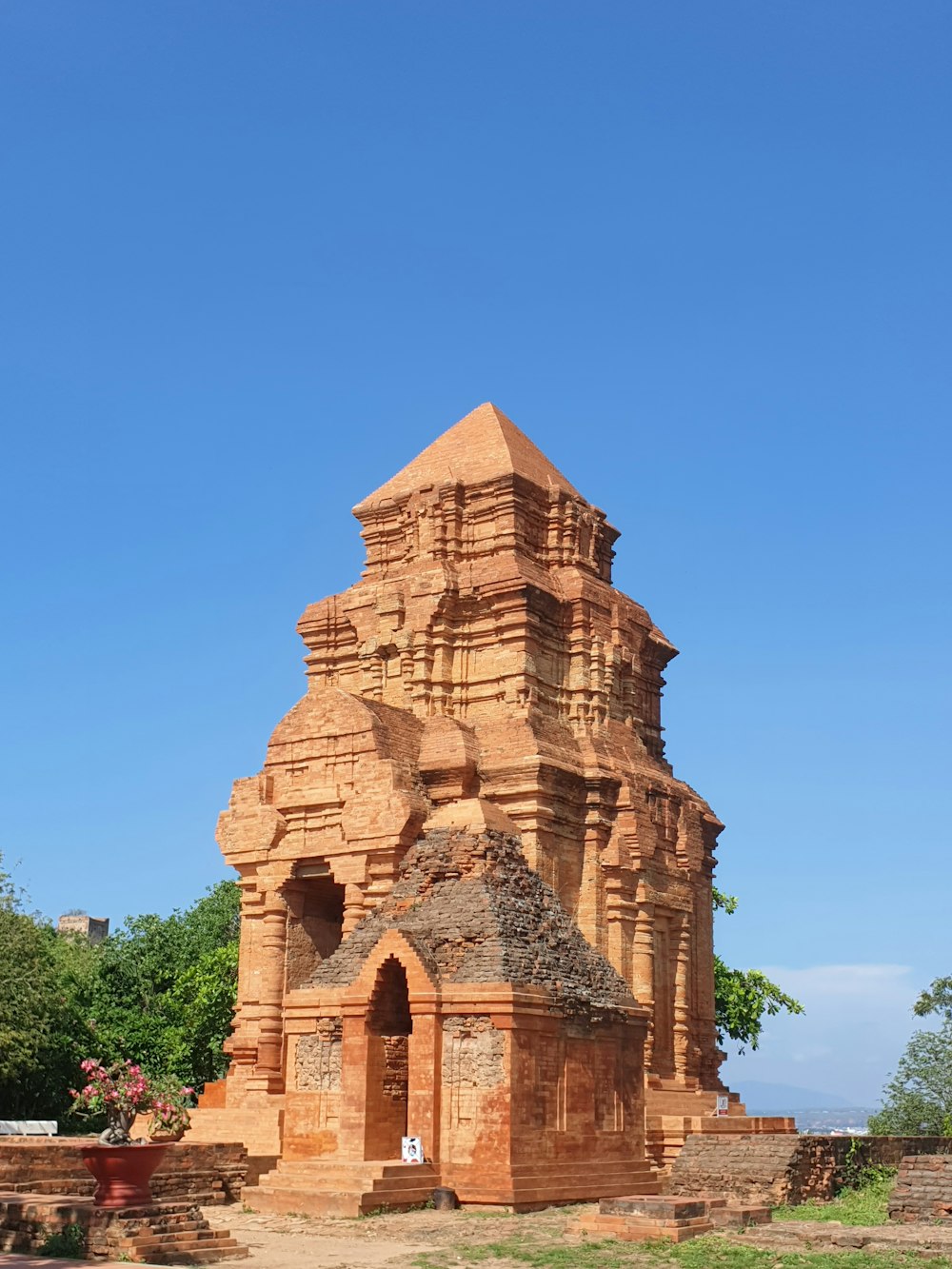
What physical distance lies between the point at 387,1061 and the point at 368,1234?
3488mm

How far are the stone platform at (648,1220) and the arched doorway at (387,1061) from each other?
11.1 feet

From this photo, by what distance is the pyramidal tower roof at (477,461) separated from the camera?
95.9 ft

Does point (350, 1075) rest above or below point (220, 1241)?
above

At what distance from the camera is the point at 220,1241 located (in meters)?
16.0

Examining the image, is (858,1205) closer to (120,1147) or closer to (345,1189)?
(345,1189)

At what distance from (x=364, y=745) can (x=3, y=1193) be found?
370 inches

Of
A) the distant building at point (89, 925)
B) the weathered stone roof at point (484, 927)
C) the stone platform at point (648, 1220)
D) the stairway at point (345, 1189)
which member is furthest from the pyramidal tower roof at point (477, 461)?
the distant building at point (89, 925)

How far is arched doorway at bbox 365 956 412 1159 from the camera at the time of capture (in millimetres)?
20328

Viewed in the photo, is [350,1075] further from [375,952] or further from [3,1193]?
[3,1193]

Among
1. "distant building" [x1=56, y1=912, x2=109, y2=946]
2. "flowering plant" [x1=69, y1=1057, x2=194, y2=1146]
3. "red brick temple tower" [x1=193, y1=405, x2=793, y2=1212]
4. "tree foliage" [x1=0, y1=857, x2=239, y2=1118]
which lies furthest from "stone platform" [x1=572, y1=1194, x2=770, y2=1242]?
"distant building" [x1=56, y1=912, x2=109, y2=946]

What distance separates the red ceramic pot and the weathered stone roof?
17.2ft

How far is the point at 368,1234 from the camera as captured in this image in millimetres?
17516

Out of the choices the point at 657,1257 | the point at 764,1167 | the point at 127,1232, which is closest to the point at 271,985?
the point at 764,1167

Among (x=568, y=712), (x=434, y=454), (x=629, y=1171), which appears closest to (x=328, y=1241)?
(x=629, y=1171)
